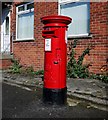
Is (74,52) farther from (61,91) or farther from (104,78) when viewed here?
(61,91)

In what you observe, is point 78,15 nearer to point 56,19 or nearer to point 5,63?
point 56,19

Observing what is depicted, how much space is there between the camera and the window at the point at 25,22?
11669mm

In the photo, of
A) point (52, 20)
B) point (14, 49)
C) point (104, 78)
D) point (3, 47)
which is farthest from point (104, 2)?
point (3, 47)

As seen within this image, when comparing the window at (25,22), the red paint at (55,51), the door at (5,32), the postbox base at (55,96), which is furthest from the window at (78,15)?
the door at (5,32)

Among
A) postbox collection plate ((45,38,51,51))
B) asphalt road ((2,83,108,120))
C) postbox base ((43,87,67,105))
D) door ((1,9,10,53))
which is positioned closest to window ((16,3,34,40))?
door ((1,9,10,53))

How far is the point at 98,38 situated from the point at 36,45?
324 cm

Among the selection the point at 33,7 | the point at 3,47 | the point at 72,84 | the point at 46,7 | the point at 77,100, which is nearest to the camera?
the point at 77,100

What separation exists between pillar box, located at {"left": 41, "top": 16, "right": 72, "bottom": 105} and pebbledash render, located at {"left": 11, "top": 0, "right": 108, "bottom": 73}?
303cm

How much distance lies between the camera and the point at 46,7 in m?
10.4

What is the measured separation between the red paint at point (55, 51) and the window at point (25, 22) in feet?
20.0

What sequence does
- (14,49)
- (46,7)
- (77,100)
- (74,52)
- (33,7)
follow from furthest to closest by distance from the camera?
(14,49)
(33,7)
(46,7)
(74,52)
(77,100)

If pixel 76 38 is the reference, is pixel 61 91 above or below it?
below

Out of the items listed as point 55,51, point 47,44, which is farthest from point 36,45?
point 55,51

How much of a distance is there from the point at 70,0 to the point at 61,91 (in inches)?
193
